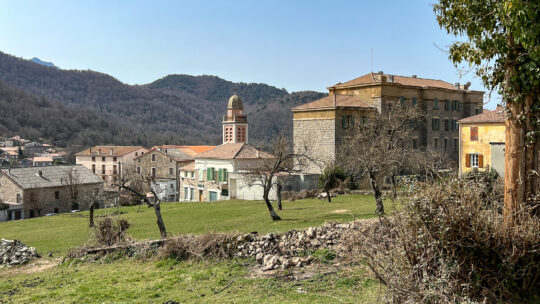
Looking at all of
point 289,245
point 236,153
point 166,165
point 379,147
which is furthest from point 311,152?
point 289,245

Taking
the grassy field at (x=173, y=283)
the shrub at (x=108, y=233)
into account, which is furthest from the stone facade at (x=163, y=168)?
the grassy field at (x=173, y=283)

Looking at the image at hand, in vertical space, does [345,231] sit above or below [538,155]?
below

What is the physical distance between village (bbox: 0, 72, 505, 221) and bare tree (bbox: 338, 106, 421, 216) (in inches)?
57.8

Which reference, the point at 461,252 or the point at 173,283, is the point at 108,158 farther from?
the point at 461,252

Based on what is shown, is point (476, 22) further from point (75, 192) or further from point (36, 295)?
point (75, 192)

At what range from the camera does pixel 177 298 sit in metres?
10.9

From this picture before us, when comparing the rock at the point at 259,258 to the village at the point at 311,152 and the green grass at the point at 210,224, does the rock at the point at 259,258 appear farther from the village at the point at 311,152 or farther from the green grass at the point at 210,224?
the village at the point at 311,152

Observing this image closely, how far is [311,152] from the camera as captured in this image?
4706 centimetres

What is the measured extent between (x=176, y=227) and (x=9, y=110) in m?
157

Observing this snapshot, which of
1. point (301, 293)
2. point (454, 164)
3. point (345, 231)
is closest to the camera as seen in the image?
point (301, 293)

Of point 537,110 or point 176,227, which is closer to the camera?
point 537,110

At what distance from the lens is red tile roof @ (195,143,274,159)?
167 feet

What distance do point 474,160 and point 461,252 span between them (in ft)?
118

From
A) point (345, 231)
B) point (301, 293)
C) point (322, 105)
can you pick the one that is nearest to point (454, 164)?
point (322, 105)
